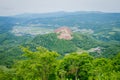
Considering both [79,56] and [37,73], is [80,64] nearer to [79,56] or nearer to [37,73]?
[79,56]

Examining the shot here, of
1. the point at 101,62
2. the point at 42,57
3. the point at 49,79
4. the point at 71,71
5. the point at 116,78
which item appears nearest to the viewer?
the point at 116,78

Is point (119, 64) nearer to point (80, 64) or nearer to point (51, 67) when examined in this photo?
point (80, 64)

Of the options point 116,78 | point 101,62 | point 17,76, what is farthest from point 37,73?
point 101,62

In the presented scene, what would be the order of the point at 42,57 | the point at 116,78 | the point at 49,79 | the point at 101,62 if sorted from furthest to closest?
the point at 101,62 → the point at 49,79 → the point at 42,57 → the point at 116,78

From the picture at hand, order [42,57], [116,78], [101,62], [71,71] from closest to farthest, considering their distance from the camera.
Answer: [116,78] → [42,57] → [71,71] → [101,62]

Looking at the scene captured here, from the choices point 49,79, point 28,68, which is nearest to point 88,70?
point 49,79

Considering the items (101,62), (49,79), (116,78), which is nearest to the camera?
(116,78)

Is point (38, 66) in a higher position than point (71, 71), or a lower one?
higher

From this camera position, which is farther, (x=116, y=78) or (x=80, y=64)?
(x=80, y=64)

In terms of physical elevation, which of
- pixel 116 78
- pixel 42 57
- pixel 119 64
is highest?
pixel 42 57
